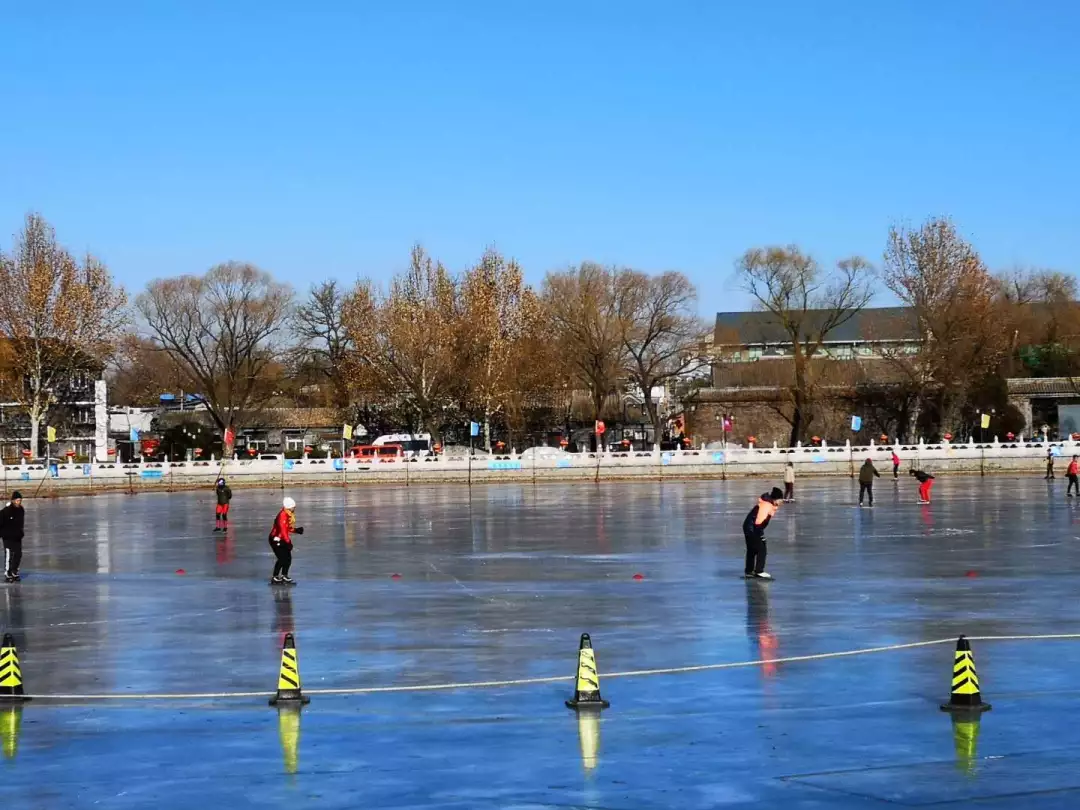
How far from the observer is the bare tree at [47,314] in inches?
3501

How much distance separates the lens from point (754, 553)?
25.1 meters

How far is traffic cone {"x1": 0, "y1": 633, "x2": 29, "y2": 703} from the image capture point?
14367mm

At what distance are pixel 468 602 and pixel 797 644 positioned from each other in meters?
6.31

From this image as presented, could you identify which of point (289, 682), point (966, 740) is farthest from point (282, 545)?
point (966, 740)

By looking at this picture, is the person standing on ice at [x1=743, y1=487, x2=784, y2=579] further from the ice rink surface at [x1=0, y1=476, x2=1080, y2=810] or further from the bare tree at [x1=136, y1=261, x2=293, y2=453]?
the bare tree at [x1=136, y1=261, x2=293, y2=453]

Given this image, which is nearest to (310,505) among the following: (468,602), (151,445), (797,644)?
(468,602)

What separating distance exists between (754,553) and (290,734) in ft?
44.0

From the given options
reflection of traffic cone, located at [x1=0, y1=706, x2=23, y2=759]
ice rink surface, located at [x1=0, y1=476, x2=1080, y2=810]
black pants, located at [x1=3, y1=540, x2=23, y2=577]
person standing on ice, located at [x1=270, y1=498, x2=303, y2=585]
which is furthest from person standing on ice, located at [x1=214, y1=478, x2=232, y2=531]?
reflection of traffic cone, located at [x1=0, y1=706, x2=23, y2=759]

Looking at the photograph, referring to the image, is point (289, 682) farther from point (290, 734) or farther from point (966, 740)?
point (966, 740)

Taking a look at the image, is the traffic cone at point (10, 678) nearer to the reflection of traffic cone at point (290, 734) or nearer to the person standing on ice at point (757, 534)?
the reflection of traffic cone at point (290, 734)

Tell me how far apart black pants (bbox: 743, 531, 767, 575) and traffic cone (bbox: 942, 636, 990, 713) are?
1163 cm

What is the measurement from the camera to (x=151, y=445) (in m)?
105

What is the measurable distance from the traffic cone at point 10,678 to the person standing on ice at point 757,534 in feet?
42.1

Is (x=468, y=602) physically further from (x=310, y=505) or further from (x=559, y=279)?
(x=559, y=279)
